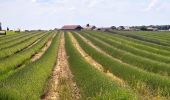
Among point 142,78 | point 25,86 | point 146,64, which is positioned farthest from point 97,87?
point 146,64

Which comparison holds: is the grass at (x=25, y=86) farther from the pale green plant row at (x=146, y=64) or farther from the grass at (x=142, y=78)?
the pale green plant row at (x=146, y=64)

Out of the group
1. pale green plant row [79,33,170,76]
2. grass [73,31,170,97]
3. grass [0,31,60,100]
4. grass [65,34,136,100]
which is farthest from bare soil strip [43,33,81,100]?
pale green plant row [79,33,170,76]

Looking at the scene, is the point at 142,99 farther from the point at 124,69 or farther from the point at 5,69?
the point at 5,69

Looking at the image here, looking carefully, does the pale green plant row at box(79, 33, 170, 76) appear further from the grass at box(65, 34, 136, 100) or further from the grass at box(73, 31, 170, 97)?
the grass at box(65, 34, 136, 100)

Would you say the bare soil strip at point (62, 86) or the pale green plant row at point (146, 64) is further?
the pale green plant row at point (146, 64)

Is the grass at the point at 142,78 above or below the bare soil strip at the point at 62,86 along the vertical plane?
above

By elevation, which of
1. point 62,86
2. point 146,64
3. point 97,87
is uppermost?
point 97,87

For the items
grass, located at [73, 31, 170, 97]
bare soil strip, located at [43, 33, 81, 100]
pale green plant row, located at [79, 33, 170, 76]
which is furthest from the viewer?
pale green plant row, located at [79, 33, 170, 76]

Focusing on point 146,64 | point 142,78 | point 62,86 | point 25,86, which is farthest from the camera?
point 146,64

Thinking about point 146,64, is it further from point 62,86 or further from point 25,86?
point 25,86

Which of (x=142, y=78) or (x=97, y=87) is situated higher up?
(x=97, y=87)

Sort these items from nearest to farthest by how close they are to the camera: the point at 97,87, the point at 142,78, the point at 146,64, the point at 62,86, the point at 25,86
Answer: the point at 25,86
the point at 97,87
the point at 62,86
the point at 142,78
the point at 146,64

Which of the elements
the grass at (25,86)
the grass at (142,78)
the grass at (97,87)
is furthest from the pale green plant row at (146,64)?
the grass at (25,86)

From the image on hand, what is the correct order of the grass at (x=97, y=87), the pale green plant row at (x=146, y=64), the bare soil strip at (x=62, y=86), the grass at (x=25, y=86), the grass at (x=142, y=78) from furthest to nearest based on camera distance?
the pale green plant row at (x=146, y=64) → the grass at (x=142, y=78) → the bare soil strip at (x=62, y=86) → the grass at (x=97, y=87) → the grass at (x=25, y=86)
